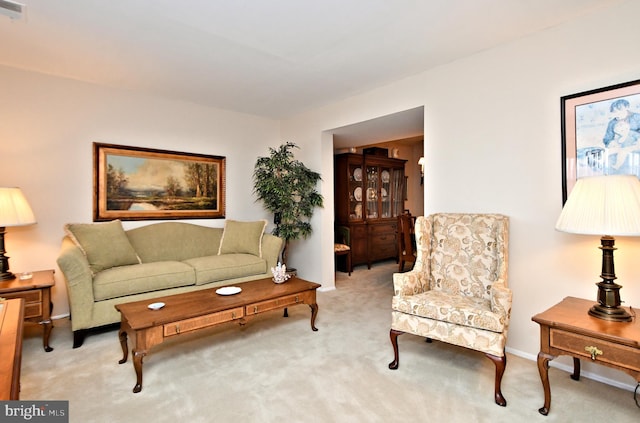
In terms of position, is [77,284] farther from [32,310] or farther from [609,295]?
[609,295]

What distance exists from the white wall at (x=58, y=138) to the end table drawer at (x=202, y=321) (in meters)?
2.11

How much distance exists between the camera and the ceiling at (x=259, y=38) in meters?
2.20

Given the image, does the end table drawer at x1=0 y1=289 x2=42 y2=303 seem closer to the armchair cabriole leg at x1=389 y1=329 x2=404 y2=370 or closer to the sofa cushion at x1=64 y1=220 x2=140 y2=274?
the sofa cushion at x1=64 y1=220 x2=140 y2=274

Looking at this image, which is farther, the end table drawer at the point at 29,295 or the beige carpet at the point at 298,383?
the end table drawer at the point at 29,295

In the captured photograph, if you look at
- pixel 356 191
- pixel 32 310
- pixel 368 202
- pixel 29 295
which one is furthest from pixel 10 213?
pixel 368 202

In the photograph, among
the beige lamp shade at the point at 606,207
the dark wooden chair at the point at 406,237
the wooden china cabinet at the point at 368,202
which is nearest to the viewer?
the beige lamp shade at the point at 606,207

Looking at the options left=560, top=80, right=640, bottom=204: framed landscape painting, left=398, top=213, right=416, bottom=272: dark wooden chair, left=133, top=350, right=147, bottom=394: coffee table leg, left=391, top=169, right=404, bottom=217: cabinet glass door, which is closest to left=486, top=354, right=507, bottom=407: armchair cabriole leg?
left=560, top=80, right=640, bottom=204: framed landscape painting

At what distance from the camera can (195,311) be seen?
2371mm

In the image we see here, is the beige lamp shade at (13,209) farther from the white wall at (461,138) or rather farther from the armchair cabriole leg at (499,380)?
the armchair cabriole leg at (499,380)

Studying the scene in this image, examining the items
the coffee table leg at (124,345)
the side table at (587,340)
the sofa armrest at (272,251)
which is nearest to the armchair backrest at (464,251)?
the side table at (587,340)

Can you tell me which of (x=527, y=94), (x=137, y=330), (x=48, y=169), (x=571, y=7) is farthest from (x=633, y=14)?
(x=48, y=169)

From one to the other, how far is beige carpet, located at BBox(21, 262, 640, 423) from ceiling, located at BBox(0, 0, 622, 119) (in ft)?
8.23

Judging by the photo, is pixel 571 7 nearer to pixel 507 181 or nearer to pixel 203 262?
pixel 507 181

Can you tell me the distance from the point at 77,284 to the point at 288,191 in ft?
8.14
